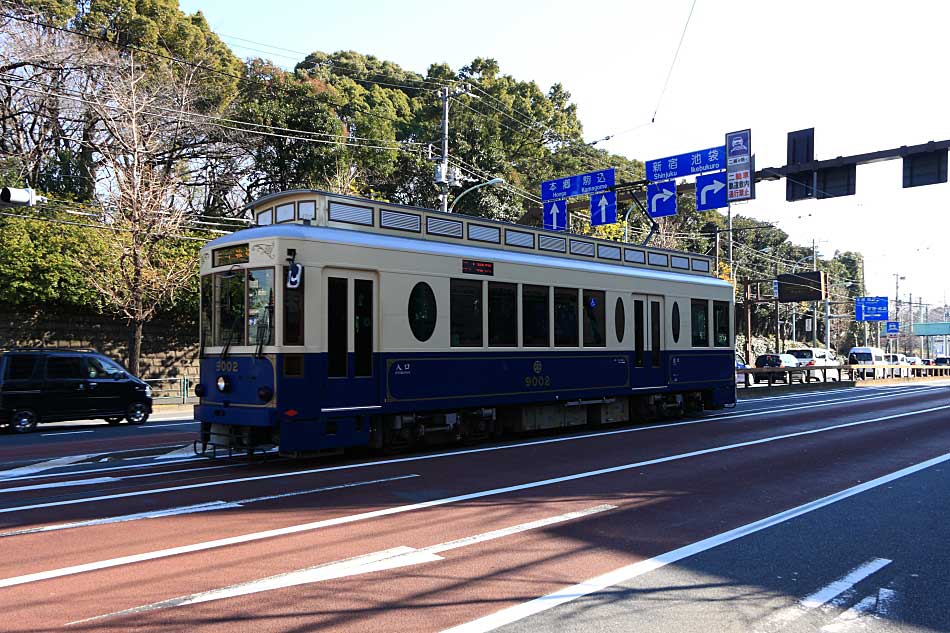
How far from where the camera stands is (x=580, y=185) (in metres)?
28.0

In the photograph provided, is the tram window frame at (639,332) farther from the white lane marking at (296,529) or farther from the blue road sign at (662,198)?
the blue road sign at (662,198)

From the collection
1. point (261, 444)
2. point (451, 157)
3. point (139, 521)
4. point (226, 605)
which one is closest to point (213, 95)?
point (451, 157)

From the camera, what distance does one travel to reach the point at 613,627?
16.3 ft

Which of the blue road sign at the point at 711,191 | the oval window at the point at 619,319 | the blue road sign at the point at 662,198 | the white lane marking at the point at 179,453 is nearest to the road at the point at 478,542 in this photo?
the white lane marking at the point at 179,453

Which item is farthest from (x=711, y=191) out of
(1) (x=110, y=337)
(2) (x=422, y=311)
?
(1) (x=110, y=337)

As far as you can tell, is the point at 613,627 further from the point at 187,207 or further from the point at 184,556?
the point at 187,207

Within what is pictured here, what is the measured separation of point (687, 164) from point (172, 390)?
1933 cm

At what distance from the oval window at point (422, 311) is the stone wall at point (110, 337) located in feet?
64.9

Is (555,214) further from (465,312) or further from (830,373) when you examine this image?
(830,373)

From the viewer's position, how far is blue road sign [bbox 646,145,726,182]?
24.1 meters

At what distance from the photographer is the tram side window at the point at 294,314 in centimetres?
1091

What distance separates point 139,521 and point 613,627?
16.3 ft

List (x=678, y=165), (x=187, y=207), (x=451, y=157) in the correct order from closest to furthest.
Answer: (x=678, y=165) < (x=187, y=207) < (x=451, y=157)

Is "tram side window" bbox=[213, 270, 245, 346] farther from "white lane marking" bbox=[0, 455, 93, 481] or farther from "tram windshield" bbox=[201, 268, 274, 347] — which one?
"white lane marking" bbox=[0, 455, 93, 481]
